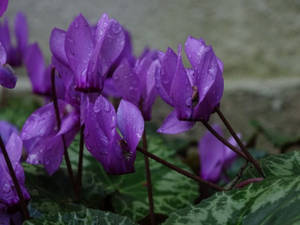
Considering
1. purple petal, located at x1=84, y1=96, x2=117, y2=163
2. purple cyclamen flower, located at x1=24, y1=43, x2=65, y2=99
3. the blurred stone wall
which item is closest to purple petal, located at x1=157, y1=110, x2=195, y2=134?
purple petal, located at x1=84, y1=96, x2=117, y2=163

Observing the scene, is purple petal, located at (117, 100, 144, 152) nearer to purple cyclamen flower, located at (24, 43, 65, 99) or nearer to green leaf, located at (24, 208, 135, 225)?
green leaf, located at (24, 208, 135, 225)

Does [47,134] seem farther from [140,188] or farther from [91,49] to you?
[140,188]

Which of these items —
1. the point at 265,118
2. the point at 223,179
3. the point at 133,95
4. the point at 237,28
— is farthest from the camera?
the point at 237,28

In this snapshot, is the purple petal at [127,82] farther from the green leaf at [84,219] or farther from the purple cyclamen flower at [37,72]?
the purple cyclamen flower at [37,72]

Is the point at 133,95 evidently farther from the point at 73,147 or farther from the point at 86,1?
the point at 86,1

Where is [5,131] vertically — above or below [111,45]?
below

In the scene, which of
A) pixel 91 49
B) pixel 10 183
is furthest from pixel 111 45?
pixel 10 183

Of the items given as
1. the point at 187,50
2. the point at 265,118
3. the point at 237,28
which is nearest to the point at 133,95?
the point at 187,50
